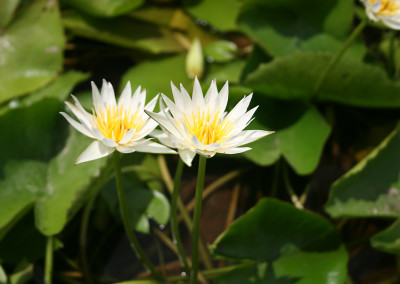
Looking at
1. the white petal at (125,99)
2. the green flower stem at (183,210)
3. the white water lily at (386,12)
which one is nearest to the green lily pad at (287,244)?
the green flower stem at (183,210)

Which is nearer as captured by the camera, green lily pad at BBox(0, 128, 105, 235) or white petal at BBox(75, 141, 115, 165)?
white petal at BBox(75, 141, 115, 165)

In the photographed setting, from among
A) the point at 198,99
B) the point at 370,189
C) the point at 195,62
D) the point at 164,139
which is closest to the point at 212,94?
the point at 198,99

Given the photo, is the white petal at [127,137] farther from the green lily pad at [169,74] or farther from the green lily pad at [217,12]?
the green lily pad at [217,12]

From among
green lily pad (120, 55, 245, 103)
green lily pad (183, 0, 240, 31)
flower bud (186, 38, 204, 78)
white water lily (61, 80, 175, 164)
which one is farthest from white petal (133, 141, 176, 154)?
green lily pad (183, 0, 240, 31)

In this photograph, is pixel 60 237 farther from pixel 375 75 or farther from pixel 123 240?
pixel 375 75

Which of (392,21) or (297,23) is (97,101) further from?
(297,23)

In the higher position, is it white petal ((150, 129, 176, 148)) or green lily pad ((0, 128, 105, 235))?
white petal ((150, 129, 176, 148))

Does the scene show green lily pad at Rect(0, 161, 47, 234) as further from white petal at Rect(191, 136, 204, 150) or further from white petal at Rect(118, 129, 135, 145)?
white petal at Rect(191, 136, 204, 150)
